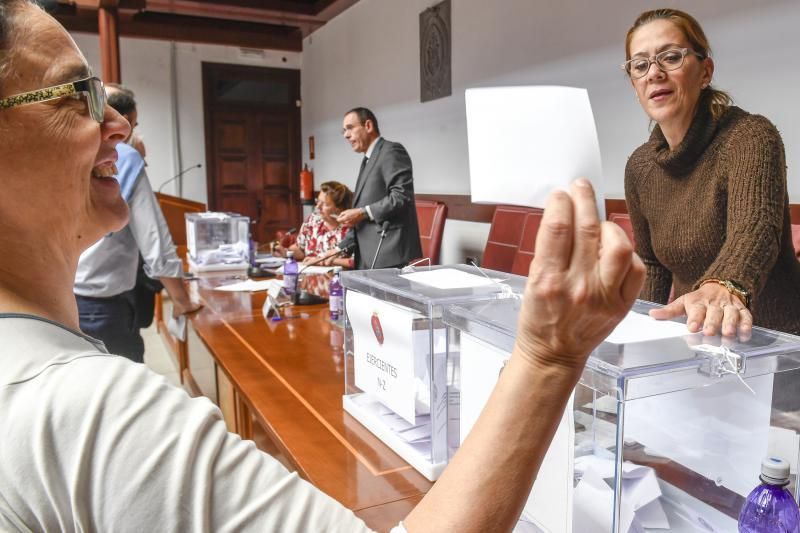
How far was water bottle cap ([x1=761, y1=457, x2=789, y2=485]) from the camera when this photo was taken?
0.62 m

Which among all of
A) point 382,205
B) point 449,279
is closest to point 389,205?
point 382,205

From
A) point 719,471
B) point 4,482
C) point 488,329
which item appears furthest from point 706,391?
point 4,482

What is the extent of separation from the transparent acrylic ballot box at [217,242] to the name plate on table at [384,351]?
243 centimetres

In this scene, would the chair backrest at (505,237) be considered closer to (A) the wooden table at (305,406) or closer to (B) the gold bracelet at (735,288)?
(A) the wooden table at (305,406)

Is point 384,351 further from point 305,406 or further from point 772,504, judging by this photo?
point 772,504

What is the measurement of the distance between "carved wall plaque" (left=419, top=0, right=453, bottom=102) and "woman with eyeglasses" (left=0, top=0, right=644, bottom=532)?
4564mm

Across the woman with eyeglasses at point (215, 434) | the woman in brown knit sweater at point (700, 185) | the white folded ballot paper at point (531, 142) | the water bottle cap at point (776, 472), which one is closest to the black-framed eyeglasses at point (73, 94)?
the woman with eyeglasses at point (215, 434)

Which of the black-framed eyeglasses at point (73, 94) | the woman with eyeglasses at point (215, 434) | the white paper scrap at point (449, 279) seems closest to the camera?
the woman with eyeglasses at point (215, 434)

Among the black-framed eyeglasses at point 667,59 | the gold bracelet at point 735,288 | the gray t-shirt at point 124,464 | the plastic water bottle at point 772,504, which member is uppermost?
the black-framed eyeglasses at point 667,59

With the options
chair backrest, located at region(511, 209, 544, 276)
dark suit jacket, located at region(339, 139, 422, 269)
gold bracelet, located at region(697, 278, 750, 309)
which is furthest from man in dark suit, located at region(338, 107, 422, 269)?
gold bracelet, located at region(697, 278, 750, 309)

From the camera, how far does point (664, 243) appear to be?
54.6 inches

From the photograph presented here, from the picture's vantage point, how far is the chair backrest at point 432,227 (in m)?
4.02

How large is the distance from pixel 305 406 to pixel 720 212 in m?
0.96

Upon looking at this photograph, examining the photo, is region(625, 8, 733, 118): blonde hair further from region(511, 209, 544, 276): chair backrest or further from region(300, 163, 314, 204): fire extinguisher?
region(300, 163, 314, 204): fire extinguisher
